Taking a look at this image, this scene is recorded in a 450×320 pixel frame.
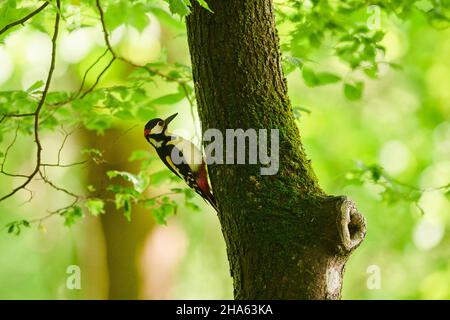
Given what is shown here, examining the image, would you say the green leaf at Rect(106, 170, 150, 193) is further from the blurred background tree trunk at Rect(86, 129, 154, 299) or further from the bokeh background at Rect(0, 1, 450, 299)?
the blurred background tree trunk at Rect(86, 129, 154, 299)

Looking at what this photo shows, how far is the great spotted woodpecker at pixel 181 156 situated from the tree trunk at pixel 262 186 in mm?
838

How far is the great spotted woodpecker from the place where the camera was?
2758 millimetres

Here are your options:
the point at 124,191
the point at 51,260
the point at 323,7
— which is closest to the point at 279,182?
the point at 124,191

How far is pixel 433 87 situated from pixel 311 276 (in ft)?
20.6

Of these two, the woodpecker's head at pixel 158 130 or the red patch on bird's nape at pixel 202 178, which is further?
the woodpecker's head at pixel 158 130

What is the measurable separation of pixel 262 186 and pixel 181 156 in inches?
45.9

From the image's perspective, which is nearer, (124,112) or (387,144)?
(124,112)

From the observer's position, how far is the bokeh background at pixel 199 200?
4.84 meters

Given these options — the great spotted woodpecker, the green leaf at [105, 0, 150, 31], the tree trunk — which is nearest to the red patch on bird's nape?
the great spotted woodpecker

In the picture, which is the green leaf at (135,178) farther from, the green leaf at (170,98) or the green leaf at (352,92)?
the green leaf at (352,92)

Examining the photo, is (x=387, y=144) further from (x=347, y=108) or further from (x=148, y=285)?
(x=148, y=285)

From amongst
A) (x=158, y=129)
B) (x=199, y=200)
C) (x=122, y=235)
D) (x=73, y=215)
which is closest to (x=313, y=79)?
(x=158, y=129)

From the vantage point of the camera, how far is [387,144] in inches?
310

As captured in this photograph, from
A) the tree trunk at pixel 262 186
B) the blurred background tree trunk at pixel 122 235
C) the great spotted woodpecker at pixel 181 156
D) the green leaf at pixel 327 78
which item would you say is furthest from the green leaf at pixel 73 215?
the blurred background tree trunk at pixel 122 235
